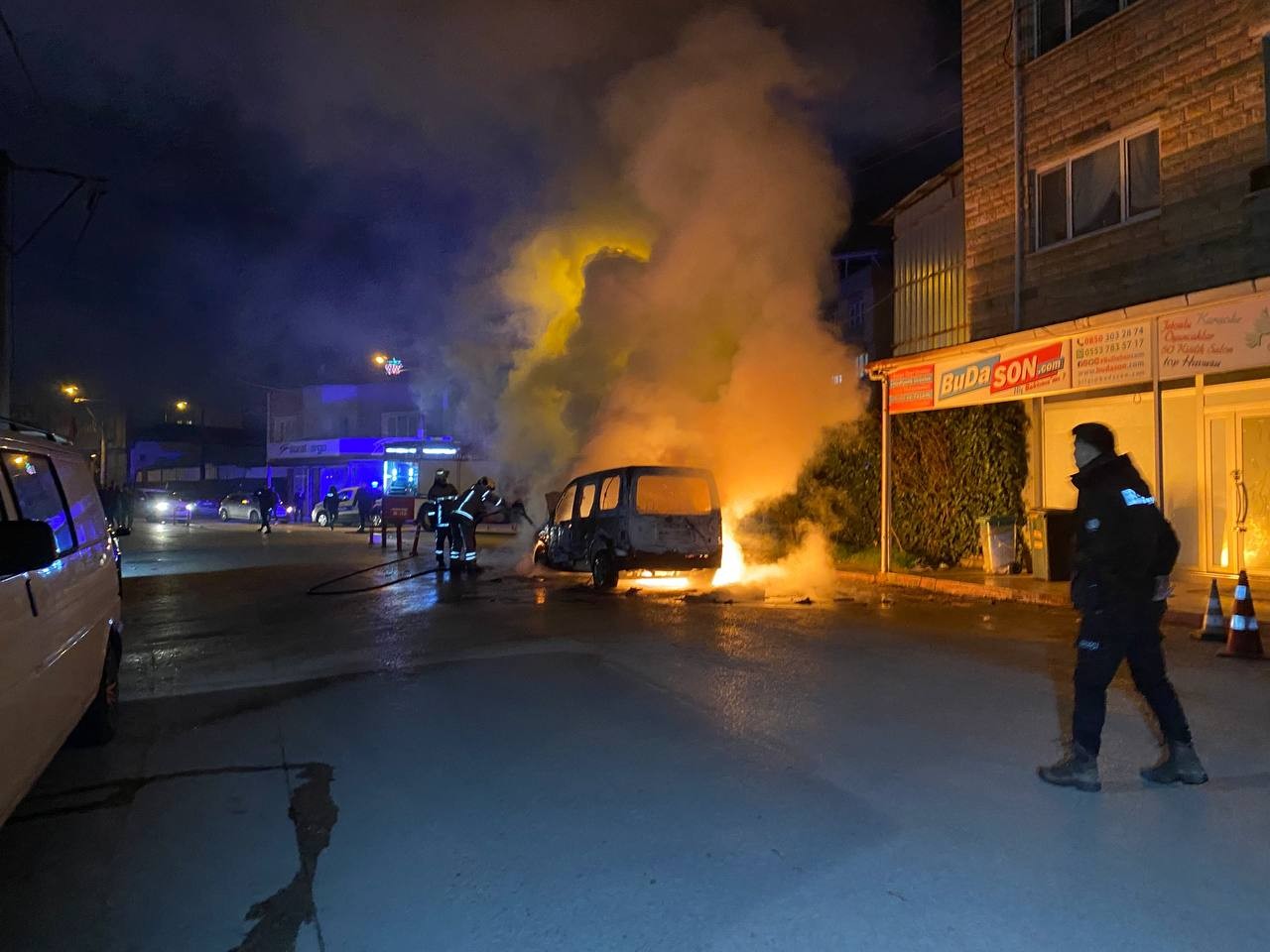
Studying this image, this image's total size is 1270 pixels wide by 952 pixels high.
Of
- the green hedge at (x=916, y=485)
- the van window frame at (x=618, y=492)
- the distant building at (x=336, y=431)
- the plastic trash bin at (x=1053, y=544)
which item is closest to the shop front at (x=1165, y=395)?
the green hedge at (x=916, y=485)

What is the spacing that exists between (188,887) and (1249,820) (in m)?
4.40

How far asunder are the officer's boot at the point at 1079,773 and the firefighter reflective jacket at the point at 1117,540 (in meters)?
0.70

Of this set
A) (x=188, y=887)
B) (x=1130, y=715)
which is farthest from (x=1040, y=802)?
(x=188, y=887)

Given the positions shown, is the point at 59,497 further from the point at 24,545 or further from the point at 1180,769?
the point at 1180,769

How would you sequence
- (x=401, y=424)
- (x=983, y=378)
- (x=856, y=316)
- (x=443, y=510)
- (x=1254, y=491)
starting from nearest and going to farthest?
(x=1254, y=491) < (x=983, y=378) < (x=443, y=510) < (x=856, y=316) < (x=401, y=424)

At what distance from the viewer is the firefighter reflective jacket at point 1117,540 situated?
12.9 ft

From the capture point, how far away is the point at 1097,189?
38.8ft

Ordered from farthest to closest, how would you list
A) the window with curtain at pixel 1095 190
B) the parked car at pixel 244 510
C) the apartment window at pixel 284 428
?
the apartment window at pixel 284 428
the parked car at pixel 244 510
the window with curtain at pixel 1095 190

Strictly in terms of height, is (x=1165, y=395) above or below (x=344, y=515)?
above

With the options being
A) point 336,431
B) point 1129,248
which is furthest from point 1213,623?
point 336,431

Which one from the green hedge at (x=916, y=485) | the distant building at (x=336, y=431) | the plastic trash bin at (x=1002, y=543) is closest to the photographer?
the plastic trash bin at (x=1002, y=543)

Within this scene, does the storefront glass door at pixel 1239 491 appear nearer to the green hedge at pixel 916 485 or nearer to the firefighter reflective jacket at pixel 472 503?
the green hedge at pixel 916 485

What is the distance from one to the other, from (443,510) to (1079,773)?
36.1ft

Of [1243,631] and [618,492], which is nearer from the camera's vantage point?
[1243,631]
